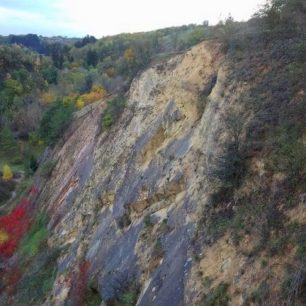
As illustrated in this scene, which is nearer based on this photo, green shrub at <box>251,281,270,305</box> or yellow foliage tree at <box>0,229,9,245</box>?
green shrub at <box>251,281,270,305</box>

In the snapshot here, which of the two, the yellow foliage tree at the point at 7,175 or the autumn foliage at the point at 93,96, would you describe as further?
the autumn foliage at the point at 93,96

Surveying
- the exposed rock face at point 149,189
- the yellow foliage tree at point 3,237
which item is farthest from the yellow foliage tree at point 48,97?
the exposed rock face at point 149,189

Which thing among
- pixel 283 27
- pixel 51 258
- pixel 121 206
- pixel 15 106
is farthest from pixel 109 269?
pixel 15 106

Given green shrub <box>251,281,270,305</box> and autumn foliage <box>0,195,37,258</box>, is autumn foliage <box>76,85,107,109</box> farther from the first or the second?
green shrub <box>251,281,270,305</box>

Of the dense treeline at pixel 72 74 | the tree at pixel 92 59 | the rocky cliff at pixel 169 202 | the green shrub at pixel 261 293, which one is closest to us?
the green shrub at pixel 261 293

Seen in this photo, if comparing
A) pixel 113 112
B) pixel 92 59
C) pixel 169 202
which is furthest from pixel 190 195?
pixel 92 59

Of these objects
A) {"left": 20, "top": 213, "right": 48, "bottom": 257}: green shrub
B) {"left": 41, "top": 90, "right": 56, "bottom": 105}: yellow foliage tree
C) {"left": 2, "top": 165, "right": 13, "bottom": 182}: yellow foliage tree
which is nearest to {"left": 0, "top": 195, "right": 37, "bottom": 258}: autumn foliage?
{"left": 20, "top": 213, "right": 48, "bottom": 257}: green shrub

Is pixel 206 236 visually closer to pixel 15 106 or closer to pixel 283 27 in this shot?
pixel 283 27

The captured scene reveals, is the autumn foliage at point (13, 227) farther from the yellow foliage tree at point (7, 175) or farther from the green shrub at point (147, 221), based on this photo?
the yellow foliage tree at point (7, 175)
